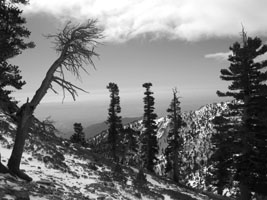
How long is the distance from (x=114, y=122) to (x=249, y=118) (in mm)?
26579

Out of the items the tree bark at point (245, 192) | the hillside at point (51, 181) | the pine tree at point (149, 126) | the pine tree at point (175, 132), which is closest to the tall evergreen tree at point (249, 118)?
the tree bark at point (245, 192)

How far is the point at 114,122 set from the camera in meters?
44.6

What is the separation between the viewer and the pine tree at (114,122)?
44094 millimetres

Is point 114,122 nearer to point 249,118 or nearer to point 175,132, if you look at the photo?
point 175,132

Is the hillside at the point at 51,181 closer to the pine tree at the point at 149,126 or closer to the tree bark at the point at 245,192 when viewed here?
the tree bark at the point at 245,192

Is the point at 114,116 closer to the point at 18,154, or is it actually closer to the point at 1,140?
the point at 1,140

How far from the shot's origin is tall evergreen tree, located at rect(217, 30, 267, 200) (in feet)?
67.9

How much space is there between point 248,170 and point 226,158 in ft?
8.04

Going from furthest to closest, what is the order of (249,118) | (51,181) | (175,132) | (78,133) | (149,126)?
(78,133), (149,126), (175,132), (249,118), (51,181)

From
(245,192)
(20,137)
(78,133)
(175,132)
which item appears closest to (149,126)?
(175,132)

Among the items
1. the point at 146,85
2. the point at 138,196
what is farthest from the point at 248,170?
the point at 146,85

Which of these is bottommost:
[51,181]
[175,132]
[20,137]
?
[51,181]

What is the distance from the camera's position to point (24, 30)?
39.5 feet

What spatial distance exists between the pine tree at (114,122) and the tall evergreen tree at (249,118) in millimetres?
24557
